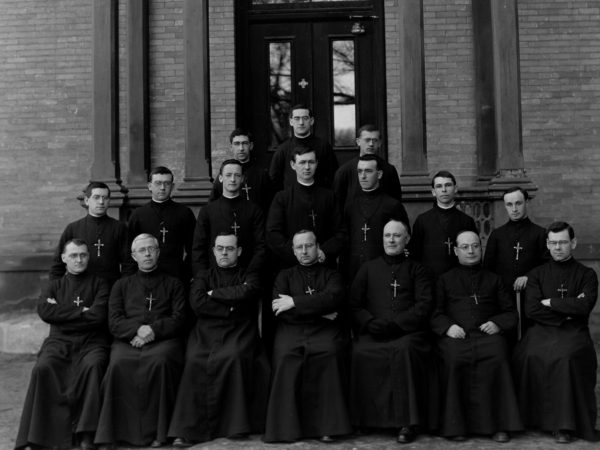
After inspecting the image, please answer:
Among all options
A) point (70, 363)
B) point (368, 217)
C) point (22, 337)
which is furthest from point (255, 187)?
point (22, 337)

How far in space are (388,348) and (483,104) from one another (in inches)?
178

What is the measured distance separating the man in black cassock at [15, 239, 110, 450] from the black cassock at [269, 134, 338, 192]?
1.93 meters

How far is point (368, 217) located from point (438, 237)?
652 millimetres

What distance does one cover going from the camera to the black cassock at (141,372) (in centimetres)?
563

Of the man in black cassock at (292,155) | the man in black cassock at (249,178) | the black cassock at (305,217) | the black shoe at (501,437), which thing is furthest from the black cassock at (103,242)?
the black shoe at (501,437)

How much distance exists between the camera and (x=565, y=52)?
31.2 feet

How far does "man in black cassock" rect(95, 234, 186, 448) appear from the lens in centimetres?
564

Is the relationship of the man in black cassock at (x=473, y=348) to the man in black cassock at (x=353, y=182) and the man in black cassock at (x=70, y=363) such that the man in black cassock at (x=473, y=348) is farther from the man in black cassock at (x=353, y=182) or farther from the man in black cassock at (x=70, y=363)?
the man in black cassock at (x=70, y=363)

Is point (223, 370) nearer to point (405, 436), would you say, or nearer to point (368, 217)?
point (405, 436)

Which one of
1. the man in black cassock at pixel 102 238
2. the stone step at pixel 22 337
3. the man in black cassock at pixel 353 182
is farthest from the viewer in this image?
the stone step at pixel 22 337

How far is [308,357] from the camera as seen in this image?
19.0 ft

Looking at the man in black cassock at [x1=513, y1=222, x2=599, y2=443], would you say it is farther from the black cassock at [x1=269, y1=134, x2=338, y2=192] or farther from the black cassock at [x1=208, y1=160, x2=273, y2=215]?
the black cassock at [x1=208, y1=160, x2=273, y2=215]

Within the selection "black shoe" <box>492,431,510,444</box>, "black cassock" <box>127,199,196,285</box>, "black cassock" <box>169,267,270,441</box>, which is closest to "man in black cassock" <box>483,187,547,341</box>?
"black shoe" <box>492,431,510,444</box>

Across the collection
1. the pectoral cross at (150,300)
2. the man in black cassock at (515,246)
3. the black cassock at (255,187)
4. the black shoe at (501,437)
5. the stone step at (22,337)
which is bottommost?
the black shoe at (501,437)
